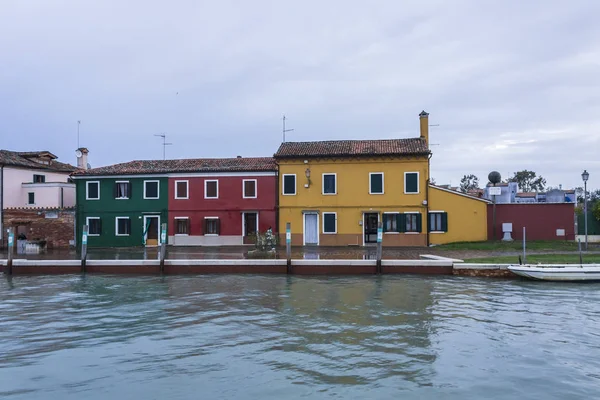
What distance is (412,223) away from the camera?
2989 cm

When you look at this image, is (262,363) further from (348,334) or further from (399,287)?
(399,287)

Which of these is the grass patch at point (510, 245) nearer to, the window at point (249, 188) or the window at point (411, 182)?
the window at point (411, 182)

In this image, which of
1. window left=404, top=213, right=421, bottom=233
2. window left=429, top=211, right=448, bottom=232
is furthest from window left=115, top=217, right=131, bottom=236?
window left=429, top=211, right=448, bottom=232

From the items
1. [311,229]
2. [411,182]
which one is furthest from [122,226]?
[411,182]

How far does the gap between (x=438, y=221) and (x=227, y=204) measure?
41.2ft

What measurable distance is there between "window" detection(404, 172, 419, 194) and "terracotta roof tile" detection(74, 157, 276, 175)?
25.6 feet

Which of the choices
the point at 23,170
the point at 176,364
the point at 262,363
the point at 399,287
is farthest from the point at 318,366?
the point at 23,170

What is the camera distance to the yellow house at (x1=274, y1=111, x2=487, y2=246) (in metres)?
29.6

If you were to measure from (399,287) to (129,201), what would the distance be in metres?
21.6

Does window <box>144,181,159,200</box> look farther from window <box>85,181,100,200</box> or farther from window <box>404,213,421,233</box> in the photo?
window <box>404,213,421,233</box>

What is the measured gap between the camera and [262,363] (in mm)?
8812

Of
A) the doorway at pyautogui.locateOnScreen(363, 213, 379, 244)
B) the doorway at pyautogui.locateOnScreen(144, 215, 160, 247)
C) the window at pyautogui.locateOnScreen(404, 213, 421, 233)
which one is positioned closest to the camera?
the window at pyautogui.locateOnScreen(404, 213, 421, 233)

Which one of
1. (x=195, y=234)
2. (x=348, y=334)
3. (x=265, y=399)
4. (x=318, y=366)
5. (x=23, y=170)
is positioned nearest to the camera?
(x=265, y=399)

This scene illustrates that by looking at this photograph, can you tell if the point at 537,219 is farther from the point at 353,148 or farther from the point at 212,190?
the point at 212,190
